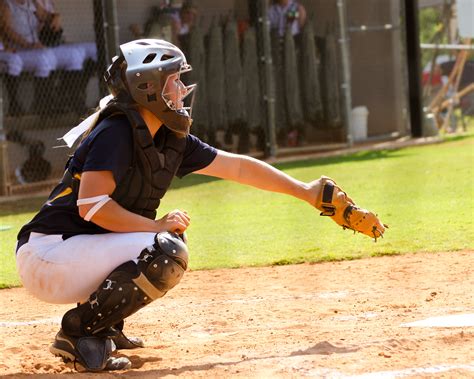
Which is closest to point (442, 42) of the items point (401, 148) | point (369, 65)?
point (369, 65)

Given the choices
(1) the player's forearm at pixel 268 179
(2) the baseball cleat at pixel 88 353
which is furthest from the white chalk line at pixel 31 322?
(1) the player's forearm at pixel 268 179

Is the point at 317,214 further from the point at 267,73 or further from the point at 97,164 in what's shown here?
the point at 97,164

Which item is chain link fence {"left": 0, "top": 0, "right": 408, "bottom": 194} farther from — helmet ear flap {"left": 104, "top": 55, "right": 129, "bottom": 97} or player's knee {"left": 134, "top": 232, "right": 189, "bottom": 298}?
player's knee {"left": 134, "top": 232, "right": 189, "bottom": 298}

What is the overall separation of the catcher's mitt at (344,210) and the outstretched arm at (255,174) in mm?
52

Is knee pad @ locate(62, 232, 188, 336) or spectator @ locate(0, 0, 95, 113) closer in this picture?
knee pad @ locate(62, 232, 188, 336)

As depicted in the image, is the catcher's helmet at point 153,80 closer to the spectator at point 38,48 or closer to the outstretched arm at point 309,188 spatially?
the outstretched arm at point 309,188

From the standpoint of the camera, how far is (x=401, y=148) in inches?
565

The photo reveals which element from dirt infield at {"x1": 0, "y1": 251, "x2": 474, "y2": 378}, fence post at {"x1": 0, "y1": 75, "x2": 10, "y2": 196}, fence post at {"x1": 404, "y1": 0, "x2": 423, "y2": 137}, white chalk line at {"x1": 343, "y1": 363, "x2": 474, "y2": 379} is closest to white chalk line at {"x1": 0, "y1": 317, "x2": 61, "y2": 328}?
dirt infield at {"x1": 0, "y1": 251, "x2": 474, "y2": 378}

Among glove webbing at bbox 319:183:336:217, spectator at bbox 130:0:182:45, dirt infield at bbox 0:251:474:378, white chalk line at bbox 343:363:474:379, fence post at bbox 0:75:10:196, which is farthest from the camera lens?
spectator at bbox 130:0:182:45

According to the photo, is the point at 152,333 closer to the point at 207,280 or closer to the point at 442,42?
the point at 207,280

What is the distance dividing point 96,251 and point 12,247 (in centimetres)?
416

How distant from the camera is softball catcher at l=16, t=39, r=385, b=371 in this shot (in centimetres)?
385

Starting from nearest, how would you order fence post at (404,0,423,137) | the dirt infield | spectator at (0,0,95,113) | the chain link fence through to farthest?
the dirt infield < spectator at (0,0,95,113) < the chain link fence < fence post at (404,0,423,137)

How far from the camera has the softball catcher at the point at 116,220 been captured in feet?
12.6
